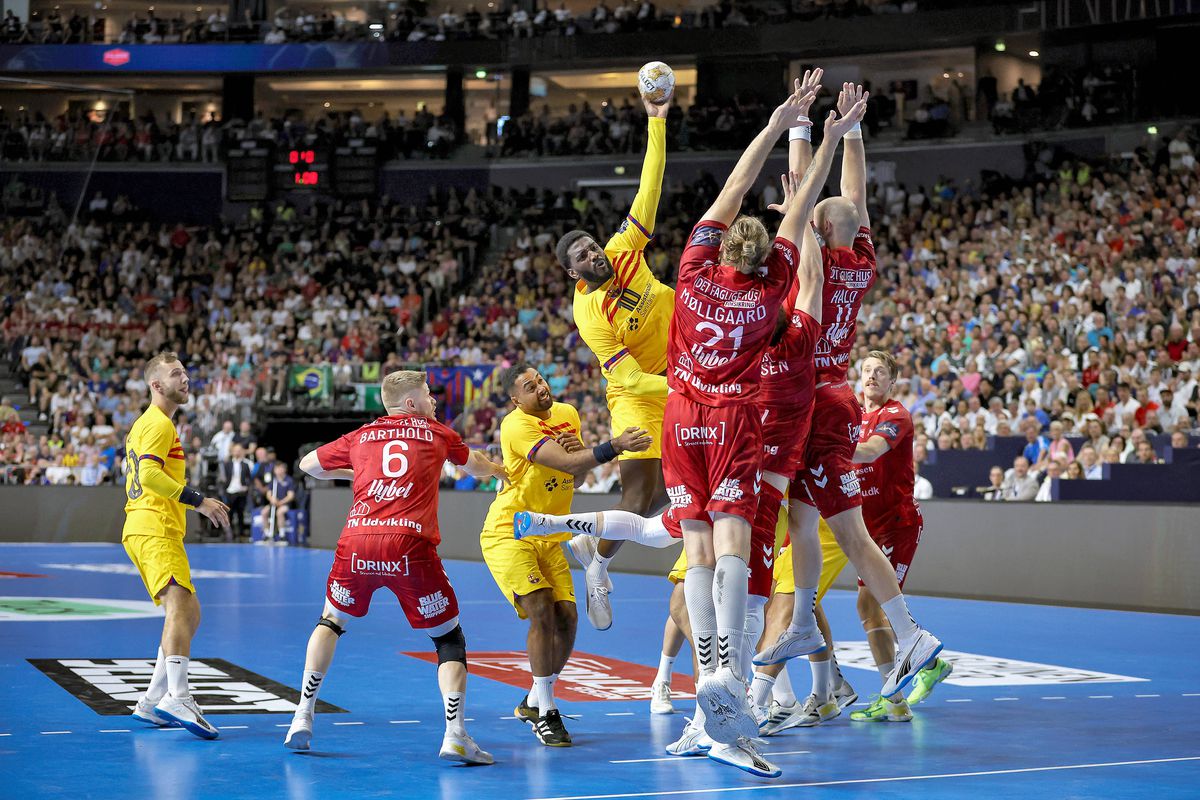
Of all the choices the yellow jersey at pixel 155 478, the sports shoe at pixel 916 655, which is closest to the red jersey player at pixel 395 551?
the yellow jersey at pixel 155 478

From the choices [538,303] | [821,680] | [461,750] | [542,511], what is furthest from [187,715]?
[538,303]

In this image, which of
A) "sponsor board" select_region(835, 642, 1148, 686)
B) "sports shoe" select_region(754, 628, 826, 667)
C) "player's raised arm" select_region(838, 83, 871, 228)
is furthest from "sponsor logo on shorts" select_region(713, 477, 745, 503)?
"sponsor board" select_region(835, 642, 1148, 686)

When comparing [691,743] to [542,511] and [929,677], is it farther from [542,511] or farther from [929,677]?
[542,511]

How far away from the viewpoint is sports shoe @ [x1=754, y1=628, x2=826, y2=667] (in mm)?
7469

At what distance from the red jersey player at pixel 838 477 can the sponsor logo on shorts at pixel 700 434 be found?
99 centimetres

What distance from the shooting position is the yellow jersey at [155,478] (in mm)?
7879

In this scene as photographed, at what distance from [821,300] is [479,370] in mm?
18651

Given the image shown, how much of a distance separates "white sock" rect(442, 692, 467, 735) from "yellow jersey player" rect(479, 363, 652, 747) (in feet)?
2.20

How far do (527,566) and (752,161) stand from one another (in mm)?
2596

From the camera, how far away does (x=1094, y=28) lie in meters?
32.0

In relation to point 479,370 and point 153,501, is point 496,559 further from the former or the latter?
point 479,370

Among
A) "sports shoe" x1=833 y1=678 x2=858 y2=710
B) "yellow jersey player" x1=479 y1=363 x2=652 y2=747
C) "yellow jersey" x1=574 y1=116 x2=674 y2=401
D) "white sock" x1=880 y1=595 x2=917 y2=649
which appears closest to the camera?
"white sock" x1=880 y1=595 x2=917 y2=649

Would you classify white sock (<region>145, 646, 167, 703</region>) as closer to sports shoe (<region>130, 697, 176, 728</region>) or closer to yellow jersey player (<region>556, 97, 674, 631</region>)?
sports shoe (<region>130, 697, 176, 728</region>)

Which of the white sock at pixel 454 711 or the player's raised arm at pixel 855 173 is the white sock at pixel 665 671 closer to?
the white sock at pixel 454 711
